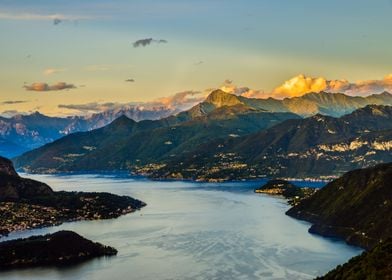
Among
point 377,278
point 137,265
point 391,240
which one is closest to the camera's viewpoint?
point 377,278

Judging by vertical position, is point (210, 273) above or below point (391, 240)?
below

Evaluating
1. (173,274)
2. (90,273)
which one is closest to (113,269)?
(90,273)

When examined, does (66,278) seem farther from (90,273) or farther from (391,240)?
(391,240)

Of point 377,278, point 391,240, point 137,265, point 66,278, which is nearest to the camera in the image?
point 377,278

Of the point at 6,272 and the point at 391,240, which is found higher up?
the point at 391,240

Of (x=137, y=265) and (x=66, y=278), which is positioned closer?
(x=66, y=278)

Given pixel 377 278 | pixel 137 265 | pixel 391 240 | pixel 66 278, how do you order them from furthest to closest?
pixel 137 265 → pixel 66 278 → pixel 391 240 → pixel 377 278

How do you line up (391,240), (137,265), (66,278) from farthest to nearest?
(137,265)
(66,278)
(391,240)

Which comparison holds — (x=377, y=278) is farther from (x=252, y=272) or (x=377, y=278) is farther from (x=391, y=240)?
(x=252, y=272)

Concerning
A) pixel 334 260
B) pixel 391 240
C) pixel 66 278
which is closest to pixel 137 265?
pixel 66 278
